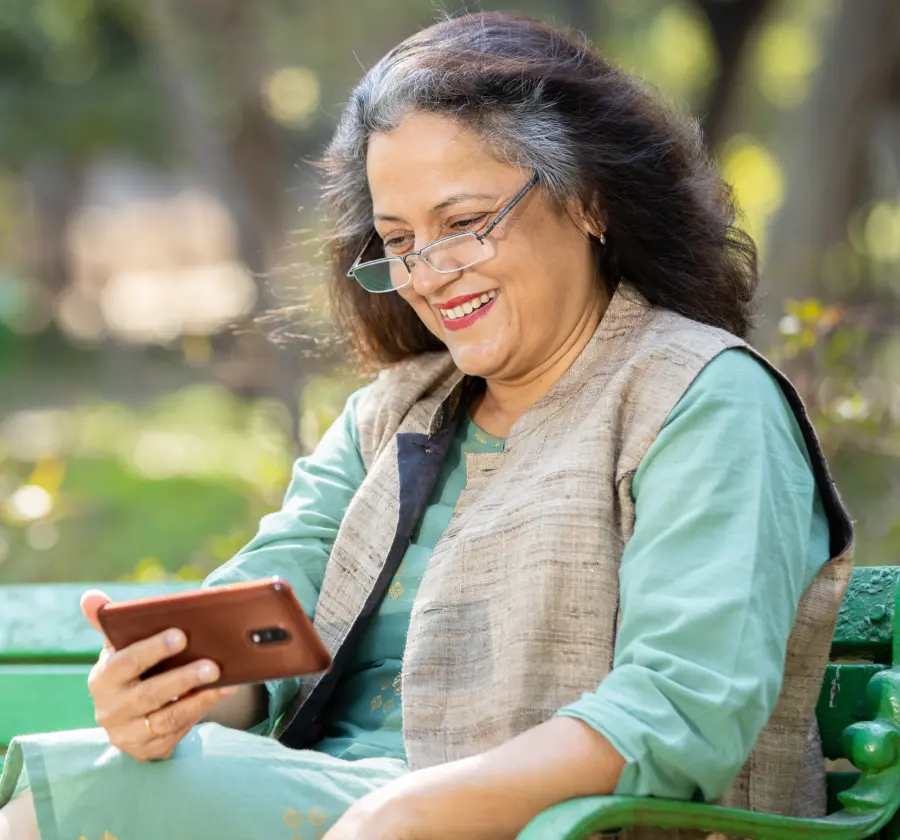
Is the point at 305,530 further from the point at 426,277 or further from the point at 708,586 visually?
the point at 708,586

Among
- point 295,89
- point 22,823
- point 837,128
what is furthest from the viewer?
point 295,89

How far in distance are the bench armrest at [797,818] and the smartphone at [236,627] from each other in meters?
0.45

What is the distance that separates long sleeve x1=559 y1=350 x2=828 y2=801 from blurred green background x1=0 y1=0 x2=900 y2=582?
3.41 feet

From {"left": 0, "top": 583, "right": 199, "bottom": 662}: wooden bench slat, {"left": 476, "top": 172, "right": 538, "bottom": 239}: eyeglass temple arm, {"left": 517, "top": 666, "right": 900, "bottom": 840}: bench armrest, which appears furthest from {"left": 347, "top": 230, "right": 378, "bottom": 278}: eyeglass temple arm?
{"left": 517, "top": 666, "right": 900, "bottom": 840}: bench armrest

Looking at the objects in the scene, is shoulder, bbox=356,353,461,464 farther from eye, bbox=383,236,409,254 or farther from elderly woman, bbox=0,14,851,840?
eye, bbox=383,236,409,254

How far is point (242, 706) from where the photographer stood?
2.74 meters

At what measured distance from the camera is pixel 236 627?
2186 mm

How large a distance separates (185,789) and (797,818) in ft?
3.06

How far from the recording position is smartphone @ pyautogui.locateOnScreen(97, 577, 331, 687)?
2.13 metres

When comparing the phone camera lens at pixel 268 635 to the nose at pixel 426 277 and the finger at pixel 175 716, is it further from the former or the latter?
the nose at pixel 426 277

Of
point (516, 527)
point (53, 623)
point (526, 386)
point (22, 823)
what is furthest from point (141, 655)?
point (53, 623)

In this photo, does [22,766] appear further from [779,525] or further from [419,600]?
[779,525]

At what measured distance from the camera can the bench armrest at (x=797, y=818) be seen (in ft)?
6.42

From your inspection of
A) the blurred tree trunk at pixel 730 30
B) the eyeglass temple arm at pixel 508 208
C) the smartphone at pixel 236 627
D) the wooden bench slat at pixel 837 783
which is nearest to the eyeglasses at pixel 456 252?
the eyeglass temple arm at pixel 508 208
